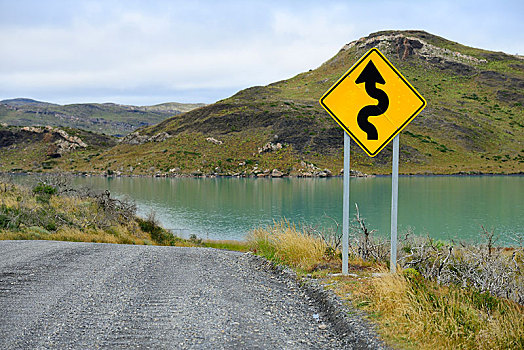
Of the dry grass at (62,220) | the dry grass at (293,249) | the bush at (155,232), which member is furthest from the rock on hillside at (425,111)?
the dry grass at (293,249)

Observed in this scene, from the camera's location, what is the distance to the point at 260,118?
267 feet

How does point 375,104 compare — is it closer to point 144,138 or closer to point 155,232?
point 155,232

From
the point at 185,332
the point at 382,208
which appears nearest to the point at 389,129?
the point at 185,332

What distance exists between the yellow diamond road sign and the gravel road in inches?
101

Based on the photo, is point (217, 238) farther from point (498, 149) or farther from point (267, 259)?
point (498, 149)

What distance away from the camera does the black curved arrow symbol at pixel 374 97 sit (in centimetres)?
602

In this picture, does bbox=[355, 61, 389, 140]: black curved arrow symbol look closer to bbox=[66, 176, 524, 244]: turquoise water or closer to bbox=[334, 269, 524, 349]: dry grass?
bbox=[334, 269, 524, 349]: dry grass

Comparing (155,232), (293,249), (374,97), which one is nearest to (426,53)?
(155,232)

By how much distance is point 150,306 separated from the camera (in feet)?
16.6

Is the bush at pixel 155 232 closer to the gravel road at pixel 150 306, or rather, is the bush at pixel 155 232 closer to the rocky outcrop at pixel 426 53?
the gravel road at pixel 150 306

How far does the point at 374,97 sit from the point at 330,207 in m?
27.8

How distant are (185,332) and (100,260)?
4212mm

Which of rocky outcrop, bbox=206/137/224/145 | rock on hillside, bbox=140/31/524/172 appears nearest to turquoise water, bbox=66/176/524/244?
rock on hillside, bbox=140/31/524/172

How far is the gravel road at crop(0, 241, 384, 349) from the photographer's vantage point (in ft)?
13.5
